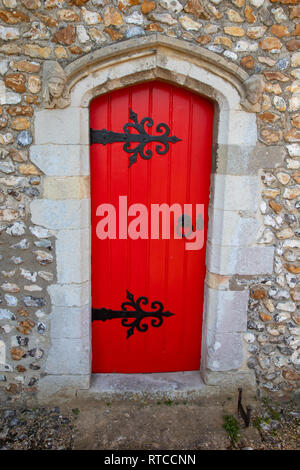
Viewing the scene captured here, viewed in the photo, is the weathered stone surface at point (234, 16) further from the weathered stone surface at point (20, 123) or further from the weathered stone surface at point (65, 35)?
the weathered stone surface at point (20, 123)

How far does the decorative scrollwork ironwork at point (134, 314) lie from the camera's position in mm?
2897

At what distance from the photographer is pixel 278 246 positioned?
2.68m

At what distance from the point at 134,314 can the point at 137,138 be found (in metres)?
1.40

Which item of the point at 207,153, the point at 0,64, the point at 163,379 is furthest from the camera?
the point at 163,379

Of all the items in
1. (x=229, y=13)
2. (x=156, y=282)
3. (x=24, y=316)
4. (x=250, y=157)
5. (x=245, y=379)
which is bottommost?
(x=245, y=379)

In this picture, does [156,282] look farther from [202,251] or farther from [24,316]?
[24,316]

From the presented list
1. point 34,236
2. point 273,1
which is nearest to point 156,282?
point 34,236

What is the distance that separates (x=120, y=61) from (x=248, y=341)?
226 centimetres

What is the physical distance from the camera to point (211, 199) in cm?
273

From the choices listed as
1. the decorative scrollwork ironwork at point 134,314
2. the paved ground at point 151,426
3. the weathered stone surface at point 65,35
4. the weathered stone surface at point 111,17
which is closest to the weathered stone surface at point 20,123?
the weathered stone surface at point 65,35

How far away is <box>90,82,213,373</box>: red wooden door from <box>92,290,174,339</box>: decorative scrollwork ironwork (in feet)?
0.04

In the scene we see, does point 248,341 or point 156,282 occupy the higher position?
point 156,282

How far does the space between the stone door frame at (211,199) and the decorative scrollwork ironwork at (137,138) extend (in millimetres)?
141

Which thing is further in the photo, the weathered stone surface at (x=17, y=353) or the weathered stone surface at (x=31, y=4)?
the weathered stone surface at (x=17, y=353)
